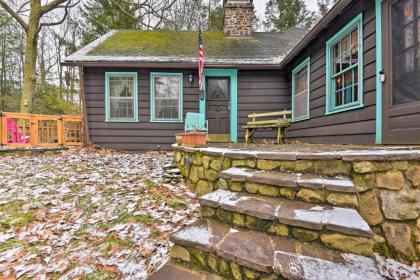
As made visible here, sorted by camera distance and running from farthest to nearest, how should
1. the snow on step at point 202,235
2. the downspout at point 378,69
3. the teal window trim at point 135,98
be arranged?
the teal window trim at point 135,98 < the downspout at point 378,69 < the snow on step at point 202,235

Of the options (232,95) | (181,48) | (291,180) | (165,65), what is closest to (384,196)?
(291,180)

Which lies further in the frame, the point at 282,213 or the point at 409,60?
the point at 409,60

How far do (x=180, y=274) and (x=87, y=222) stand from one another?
136cm

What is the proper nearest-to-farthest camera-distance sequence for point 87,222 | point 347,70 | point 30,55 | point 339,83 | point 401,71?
1. point 87,222
2. point 401,71
3. point 347,70
4. point 339,83
5. point 30,55

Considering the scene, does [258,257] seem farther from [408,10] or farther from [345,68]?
[345,68]

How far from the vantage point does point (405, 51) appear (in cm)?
275

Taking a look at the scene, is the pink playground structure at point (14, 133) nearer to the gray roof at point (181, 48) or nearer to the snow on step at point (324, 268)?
the gray roof at point (181, 48)

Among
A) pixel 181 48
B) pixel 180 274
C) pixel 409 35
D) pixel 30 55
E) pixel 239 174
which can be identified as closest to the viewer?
pixel 180 274

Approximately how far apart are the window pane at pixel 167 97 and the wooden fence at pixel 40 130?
2665 mm

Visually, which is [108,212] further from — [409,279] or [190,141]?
[409,279]

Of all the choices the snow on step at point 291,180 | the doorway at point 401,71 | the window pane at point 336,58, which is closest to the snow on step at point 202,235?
the snow on step at point 291,180

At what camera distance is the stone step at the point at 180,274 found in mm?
1396

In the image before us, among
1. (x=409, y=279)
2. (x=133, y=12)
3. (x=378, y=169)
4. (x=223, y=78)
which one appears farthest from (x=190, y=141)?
(x=133, y=12)

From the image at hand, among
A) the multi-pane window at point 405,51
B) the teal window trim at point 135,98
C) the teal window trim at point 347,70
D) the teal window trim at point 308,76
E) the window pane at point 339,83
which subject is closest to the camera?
the multi-pane window at point 405,51
